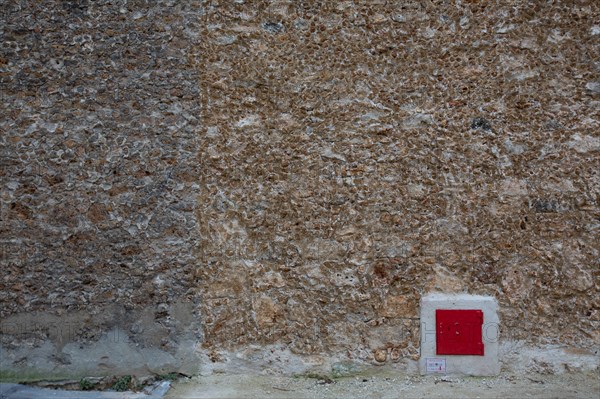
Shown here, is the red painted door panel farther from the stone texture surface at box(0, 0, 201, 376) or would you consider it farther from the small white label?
the stone texture surface at box(0, 0, 201, 376)

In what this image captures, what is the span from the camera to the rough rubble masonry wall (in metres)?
2.63

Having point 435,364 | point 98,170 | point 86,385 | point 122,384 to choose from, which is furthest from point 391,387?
point 98,170

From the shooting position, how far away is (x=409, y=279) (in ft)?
8.66

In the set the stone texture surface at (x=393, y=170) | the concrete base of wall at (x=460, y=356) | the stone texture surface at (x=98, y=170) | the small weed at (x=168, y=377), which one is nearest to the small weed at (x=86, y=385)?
the stone texture surface at (x=98, y=170)

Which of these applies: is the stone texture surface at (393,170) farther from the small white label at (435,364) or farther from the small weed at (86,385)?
the small weed at (86,385)

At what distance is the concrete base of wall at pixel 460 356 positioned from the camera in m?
2.60

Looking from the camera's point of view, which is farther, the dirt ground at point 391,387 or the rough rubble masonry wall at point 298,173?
the rough rubble masonry wall at point 298,173

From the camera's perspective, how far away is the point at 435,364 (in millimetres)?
2613

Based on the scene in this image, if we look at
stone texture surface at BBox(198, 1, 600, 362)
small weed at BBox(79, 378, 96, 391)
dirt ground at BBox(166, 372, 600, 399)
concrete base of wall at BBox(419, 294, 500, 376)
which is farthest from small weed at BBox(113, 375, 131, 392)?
concrete base of wall at BBox(419, 294, 500, 376)

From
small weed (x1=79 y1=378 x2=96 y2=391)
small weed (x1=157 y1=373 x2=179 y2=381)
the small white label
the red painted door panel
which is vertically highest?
the red painted door panel

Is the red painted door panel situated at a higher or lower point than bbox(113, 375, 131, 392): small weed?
higher

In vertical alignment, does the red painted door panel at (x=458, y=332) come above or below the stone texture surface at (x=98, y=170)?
below

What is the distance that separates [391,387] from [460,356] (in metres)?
0.36

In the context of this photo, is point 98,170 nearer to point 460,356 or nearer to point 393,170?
point 393,170
